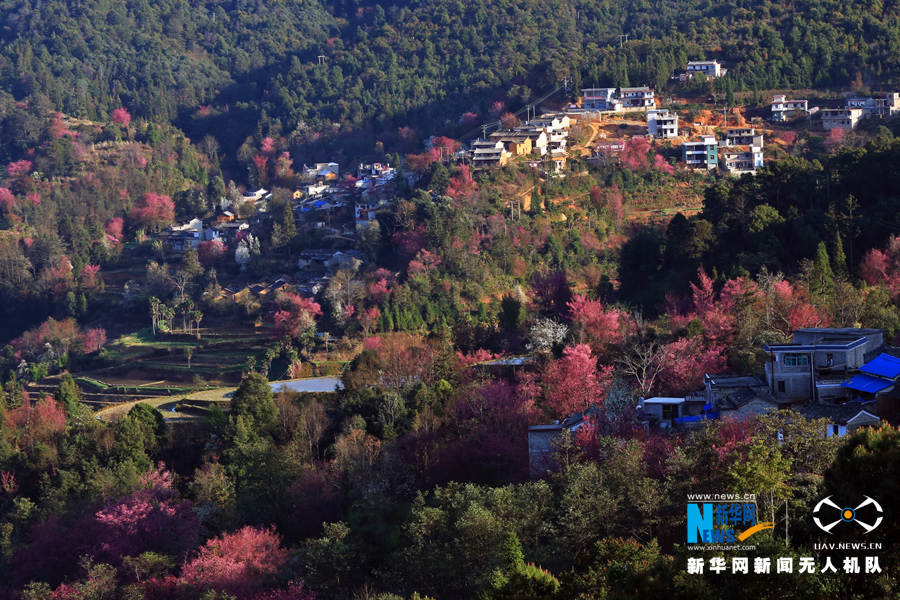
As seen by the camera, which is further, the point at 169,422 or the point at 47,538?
the point at 169,422

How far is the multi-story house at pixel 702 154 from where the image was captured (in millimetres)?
44094

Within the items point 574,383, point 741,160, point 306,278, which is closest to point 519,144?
point 741,160

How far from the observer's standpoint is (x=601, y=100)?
49531 mm

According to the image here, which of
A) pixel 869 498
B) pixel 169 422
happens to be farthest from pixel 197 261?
pixel 869 498

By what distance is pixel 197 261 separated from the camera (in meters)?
46.9

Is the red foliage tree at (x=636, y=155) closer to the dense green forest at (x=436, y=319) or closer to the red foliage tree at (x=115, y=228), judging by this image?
the dense green forest at (x=436, y=319)

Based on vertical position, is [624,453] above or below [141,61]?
below

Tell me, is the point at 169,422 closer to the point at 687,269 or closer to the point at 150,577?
the point at 150,577

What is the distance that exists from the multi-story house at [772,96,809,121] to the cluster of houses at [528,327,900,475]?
28.3 metres

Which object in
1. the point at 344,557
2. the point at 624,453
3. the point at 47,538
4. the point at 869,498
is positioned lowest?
the point at 47,538

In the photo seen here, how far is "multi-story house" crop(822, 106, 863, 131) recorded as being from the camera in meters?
44.8

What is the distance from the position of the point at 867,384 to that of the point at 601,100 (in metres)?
32.7

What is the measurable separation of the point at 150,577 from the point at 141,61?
62.3 m

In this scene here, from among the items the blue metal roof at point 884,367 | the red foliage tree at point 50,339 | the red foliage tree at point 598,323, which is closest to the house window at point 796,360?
the blue metal roof at point 884,367
